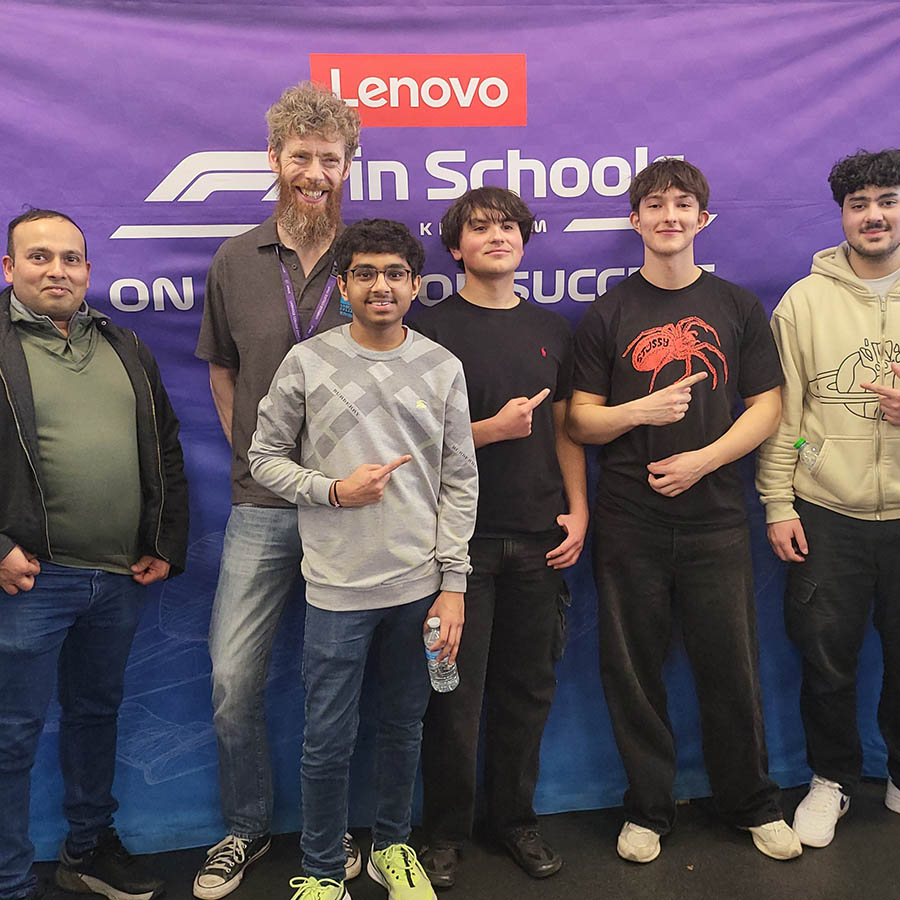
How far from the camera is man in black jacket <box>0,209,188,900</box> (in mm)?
2000

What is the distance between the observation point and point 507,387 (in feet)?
7.29

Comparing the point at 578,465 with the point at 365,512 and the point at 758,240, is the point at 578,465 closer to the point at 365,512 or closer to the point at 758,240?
the point at 365,512

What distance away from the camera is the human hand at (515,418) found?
2.14 m

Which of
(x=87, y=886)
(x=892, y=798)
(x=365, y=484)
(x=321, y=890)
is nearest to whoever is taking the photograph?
(x=365, y=484)

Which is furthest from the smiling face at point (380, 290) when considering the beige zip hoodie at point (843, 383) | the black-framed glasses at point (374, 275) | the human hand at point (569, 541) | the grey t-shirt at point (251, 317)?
the beige zip hoodie at point (843, 383)

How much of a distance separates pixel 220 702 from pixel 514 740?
2.72 feet

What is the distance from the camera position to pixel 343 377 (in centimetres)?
196

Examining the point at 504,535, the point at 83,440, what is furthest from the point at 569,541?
the point at 83,440

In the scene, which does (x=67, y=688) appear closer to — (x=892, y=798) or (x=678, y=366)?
(x=678, y=366)

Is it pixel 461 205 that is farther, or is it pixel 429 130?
pixel 429 130

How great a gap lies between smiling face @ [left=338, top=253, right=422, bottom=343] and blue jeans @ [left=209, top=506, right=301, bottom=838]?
0.59 metres

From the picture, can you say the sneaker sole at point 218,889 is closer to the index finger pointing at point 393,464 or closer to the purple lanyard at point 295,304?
the index finger pointing at point 393,464

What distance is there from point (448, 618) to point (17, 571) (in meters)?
Answer: 1.02

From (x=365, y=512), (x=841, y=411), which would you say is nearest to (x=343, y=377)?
(x=365, y=512)
